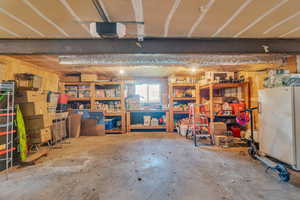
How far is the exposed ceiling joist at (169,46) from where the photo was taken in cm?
224

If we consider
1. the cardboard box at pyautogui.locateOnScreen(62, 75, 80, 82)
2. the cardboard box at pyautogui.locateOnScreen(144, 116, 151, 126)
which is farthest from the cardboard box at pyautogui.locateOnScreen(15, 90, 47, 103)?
the cardboard box at pyautogui.locateOnScreen(144, 116, 151, 126)

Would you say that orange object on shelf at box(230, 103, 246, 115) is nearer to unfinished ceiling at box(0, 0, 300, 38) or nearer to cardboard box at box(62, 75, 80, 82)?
unfinished ceiling at box(0, 0, 300, 38)

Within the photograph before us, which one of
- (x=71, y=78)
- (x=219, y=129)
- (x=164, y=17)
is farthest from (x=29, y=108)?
(x=219, y=129)

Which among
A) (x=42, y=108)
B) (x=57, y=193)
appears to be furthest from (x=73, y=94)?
(x=57, y=193)

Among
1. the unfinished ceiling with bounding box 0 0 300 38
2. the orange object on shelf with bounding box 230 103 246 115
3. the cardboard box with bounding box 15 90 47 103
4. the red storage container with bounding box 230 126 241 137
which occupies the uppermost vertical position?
the unfinished ceiling with bounding box 0 0 300 38

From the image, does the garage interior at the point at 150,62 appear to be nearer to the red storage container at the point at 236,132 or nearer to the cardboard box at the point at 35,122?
the cardboard box at the point at 35,122

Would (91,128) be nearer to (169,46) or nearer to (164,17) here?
(169,46)

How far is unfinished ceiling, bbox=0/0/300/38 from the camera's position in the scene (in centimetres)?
146

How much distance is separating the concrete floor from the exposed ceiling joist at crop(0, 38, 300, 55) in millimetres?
1925

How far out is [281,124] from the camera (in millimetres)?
2564

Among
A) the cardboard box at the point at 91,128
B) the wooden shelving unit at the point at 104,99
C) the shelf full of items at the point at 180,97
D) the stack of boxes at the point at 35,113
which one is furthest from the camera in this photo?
the shelf full of items at the point at 180,97

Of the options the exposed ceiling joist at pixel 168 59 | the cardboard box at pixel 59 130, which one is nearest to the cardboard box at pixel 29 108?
the cardboard box at pixel 59 130

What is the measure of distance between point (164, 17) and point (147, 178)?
2.23m

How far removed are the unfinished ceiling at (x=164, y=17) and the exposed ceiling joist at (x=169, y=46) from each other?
0.12m
